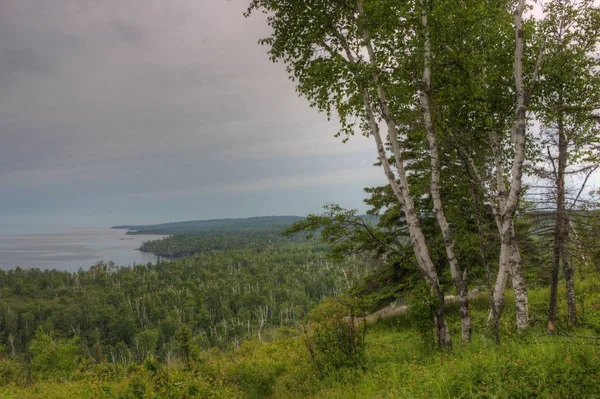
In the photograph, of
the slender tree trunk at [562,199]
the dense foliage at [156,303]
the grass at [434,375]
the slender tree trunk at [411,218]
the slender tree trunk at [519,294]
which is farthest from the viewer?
the dense foliage at [156,303]

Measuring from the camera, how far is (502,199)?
8508 millimetres

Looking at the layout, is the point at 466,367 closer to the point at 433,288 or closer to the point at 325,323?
the point at 433,288

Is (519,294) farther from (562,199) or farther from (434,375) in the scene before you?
(434,375)

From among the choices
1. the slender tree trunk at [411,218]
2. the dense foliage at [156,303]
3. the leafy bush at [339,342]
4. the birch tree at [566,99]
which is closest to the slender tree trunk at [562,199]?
the birch tree at [566,99]

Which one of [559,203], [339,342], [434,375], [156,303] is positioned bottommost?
[156,303]

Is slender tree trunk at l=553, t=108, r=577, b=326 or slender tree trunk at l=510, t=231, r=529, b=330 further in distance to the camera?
slender tree trunk at l=510, t=231, r=529, b=330

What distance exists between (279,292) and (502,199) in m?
99.6

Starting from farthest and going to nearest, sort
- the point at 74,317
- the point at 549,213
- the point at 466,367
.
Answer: the point at 74,317, the point at 549,213, the point at 466,367

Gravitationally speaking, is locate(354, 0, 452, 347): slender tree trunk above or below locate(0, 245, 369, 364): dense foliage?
above

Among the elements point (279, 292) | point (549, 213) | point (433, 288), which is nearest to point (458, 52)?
point (549, 213)

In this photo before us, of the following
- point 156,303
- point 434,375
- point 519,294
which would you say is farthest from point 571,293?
point 156,303

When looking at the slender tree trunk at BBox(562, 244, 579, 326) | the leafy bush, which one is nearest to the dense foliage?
the slender tree trunk at BBox(562, 244, 579, 326)

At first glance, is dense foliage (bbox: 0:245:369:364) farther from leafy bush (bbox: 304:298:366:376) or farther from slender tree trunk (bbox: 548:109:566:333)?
slender tree trunk (bbox: 548:109:566:333)

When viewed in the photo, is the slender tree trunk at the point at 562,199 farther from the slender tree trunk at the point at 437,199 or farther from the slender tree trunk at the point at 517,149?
the slender tree trunk at the point at 437,199
